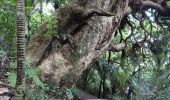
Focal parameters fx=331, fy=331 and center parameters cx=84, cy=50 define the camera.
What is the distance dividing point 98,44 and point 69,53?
2.35ft

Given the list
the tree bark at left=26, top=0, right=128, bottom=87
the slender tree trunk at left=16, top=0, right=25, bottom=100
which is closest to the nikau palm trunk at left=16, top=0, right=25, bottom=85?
the slender tree trunk at left=16, top=0, right=25, bottom=100

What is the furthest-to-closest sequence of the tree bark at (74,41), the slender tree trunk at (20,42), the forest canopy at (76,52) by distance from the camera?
1. the tree bark at (74,41)
2. the forest canopy at (76,52)
3. the slender tree trunk at (20,42)

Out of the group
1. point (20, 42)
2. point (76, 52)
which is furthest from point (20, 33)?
point (76, 52)

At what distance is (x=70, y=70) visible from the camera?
19.9 feet

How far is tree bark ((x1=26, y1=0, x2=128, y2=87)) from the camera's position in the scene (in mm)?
5949

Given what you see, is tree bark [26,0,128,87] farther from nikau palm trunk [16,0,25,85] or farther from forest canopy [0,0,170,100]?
nikau palm trunk [16,0,25,85]

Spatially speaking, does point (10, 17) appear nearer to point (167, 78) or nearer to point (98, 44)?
point (98, 44)

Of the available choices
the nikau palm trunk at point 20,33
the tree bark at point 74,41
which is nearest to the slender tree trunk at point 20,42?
the nikau palm trunk at point 20,33

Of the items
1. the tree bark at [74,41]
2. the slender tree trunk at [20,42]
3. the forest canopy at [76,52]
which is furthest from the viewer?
the tree bark at [74,41]

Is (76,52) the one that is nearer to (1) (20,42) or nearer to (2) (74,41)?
(2) (74,41)

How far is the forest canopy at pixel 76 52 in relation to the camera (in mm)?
5359

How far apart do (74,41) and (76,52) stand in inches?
9.6

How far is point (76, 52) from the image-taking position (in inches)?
246

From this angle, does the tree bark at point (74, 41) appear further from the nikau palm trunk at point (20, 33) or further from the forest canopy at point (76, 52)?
the nikau palm trunk at point (20, 33)
